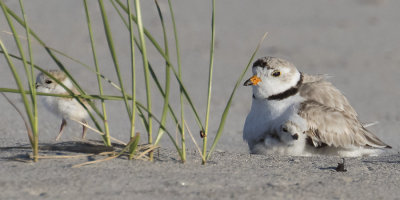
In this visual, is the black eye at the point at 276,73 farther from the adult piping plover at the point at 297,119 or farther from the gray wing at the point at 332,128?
the gray wing at the point at 332,128

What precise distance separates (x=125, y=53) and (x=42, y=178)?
18.9ft

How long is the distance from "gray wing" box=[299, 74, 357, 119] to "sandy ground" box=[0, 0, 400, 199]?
471mm

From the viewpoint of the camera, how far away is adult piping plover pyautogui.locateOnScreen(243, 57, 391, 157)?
364cm

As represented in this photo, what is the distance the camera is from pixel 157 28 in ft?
31.1

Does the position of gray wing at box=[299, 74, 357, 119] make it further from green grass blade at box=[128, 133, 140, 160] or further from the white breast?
green grass blade at box=[128, 133, 140, 160]

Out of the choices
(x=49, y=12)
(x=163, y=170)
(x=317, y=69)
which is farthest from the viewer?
(x=49, y=12)

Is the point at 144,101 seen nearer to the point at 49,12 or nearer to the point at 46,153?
the point at 46,153

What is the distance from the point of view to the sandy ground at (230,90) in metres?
2.57

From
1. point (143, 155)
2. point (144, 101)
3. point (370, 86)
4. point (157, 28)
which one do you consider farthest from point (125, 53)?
point (143, 155)

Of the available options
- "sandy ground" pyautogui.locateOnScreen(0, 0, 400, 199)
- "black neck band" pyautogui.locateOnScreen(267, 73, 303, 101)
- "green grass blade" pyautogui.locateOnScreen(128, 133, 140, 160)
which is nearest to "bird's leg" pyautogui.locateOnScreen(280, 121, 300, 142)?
"black neck band" pyautogui.locateOnScreen(267, 73, 303, 101)

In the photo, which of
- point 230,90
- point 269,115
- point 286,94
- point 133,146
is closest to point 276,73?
point 286,94

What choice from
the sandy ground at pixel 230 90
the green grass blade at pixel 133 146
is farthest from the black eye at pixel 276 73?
the green grass blade at pixel 133 146

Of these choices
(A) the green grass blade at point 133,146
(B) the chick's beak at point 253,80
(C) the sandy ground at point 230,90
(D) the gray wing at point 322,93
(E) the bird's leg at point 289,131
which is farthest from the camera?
(D) the gray wing at point 322,93

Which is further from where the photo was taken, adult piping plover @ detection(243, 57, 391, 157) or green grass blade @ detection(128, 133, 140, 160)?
adult piping plover @ detection(243, 57, 391, 157)
